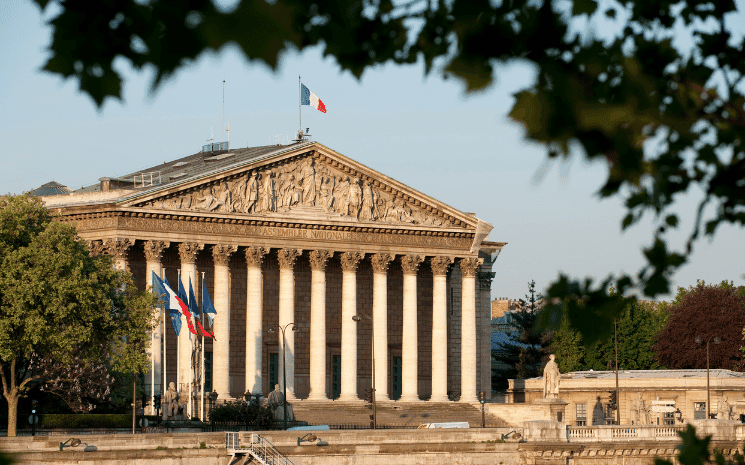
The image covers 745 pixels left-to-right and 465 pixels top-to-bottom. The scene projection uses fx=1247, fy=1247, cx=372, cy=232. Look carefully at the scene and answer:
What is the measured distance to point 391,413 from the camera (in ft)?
219

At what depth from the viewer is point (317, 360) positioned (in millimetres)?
67562

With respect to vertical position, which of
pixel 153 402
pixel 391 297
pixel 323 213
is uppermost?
pixel 323 213

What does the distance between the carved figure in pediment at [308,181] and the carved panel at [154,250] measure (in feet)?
27.2

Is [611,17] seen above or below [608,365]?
above

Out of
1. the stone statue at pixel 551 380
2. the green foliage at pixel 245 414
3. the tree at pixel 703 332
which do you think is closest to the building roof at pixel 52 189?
the green foliage at pixel 245 414

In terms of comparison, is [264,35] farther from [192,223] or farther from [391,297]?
[391,297]

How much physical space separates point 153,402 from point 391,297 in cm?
1915

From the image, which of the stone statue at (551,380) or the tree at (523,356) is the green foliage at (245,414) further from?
the tree at (523,356)

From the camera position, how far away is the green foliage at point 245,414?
55562 mm

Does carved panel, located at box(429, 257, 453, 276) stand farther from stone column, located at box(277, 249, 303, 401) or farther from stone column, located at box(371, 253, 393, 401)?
stone column, located at box(277, 249, 303, 401)

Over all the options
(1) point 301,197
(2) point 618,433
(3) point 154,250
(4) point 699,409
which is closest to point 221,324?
(3) point 154,250

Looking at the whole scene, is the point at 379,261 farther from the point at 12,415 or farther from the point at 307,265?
the point at 12,415

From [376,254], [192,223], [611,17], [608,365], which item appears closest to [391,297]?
[376,254]

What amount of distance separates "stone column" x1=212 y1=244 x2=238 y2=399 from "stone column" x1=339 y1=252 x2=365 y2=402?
669cm
